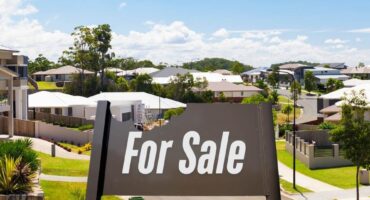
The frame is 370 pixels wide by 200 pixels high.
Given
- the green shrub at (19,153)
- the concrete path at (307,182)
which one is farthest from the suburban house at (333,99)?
the green shrub at (19,153)

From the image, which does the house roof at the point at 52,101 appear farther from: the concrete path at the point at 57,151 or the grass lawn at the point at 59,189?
the grass lawn at the point at 59,189

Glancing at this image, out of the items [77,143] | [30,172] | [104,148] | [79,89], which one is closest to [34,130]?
[77,143]

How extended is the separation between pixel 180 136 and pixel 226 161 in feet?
2.12

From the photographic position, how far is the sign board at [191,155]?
662cm

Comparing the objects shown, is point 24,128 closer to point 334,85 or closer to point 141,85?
point 141,85

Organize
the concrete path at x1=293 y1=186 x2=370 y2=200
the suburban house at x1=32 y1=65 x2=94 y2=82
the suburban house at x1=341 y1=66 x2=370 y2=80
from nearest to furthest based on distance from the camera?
the concrete path at x1=293 y1=186 x2=370 y2=200 → the suburban house at x1=32 y1=65 x2=94 y2=82 → the suburban house at x1=341 y1=66 x2=370 y2=80

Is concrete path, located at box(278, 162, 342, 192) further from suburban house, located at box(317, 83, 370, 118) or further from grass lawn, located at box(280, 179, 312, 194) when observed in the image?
suburban house, located at box(317, 83, 370, 118)

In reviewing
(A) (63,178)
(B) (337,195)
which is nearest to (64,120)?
(A) (63,178)

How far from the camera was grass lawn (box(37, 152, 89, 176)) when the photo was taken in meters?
27.8

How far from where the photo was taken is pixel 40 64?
137m

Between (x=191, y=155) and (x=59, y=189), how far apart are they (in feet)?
59.1

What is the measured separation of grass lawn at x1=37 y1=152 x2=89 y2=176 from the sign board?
70.4 ft

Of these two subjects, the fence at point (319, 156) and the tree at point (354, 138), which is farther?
the fence at point (319, 156)

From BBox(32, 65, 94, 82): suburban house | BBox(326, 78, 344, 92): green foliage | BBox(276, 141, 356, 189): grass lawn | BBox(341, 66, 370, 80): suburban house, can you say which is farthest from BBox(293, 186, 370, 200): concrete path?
BBox(341, 66, 370, 80): suburban house
